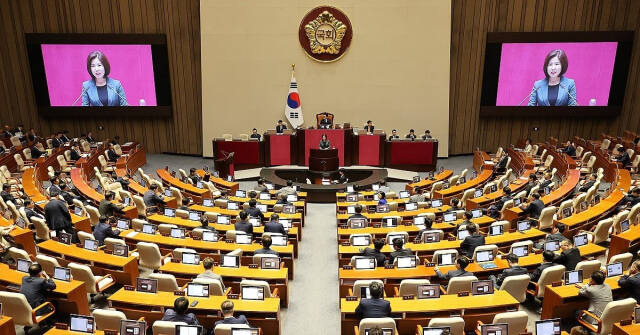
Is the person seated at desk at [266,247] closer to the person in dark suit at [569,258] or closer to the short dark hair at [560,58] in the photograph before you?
the person in dark suit at [569,258]

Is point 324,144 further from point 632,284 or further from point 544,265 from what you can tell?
point 632,284

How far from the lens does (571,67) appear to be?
20.1 m

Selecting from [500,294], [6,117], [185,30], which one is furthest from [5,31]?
[500,294]

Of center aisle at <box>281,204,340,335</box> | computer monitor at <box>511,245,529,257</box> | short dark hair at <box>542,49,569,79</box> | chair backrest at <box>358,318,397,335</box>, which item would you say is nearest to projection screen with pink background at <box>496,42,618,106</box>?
short dark hair at <box>542,49,569,79</box>

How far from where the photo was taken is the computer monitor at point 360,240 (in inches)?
369

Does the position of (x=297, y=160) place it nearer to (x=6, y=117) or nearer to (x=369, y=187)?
(x=369, y=187)

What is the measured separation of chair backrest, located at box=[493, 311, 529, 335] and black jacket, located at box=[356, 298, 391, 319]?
1.37 metres

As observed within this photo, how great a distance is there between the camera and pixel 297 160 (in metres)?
19.4

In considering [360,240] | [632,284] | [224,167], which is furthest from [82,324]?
[224,167]

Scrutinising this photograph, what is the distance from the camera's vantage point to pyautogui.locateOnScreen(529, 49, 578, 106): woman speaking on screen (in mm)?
20125

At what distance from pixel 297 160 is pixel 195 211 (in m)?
8.31

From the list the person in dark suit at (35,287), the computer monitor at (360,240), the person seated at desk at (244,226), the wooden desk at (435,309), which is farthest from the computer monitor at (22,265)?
the computer monitor at (360,240)

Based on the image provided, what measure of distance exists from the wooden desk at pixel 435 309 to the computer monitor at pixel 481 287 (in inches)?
4.2

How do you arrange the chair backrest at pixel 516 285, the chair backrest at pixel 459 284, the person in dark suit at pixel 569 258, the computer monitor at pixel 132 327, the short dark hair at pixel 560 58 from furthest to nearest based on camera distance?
1. the short dark hair at pixel 560 58
2. the person in dark suit at pixel 569 258
3. the chair backrest at pixel 516 285
4. the chair backrest at pixel 459 284
5. the computer monitor at pixel 132 327
